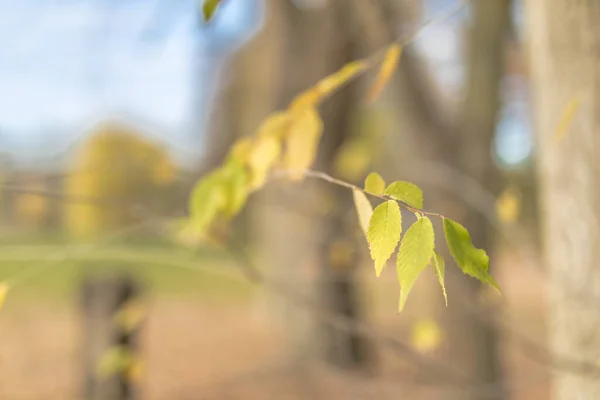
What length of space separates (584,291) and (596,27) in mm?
612

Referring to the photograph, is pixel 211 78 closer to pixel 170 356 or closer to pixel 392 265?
pixel 170 356

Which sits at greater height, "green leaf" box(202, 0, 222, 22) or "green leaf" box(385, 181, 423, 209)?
"green leaf" box(202, 0, 222, 22)

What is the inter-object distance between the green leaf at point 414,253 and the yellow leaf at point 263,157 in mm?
542

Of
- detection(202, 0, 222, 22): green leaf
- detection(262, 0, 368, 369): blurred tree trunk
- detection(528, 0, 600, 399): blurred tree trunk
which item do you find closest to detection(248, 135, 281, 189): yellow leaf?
detection(202, 0, 222, 22): green leaf

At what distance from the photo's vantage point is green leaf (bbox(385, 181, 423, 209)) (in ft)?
2.31

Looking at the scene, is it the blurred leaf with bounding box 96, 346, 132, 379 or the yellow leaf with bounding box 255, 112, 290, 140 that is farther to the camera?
the blurred leaf with bounding box 96, 346, 132, 379

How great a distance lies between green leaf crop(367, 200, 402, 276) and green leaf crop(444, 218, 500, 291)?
0.17ft

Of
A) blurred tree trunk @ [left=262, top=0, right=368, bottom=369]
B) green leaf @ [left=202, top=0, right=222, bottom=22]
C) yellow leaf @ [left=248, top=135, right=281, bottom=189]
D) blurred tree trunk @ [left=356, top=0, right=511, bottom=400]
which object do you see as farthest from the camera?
blurred tree trunk @ [left=262, top=0, right=368, bottom=369]

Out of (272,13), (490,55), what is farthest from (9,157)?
(490,55)

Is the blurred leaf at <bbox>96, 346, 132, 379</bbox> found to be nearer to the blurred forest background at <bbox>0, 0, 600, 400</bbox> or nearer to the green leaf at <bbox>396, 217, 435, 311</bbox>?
the blurred forest background at <bbox>0, 0, 600, 400</bbox>

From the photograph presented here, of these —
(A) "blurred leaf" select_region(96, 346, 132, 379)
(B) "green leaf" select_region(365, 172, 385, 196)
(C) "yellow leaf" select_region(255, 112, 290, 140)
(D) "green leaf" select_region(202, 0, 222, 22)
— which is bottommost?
(A) "blurred leaf" select_region(96, 346, 132, 379)

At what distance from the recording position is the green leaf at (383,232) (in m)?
0.67

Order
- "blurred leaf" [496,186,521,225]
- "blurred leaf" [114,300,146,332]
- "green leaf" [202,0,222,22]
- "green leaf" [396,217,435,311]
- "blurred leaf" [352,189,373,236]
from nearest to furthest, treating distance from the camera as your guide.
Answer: "green leaf" [396,217,435,311] < "blurred leaf" [352,189,373,236] < "green leaf" [202,0,222,22] < "blurred leaf" [496,186,521,225] < "blurred leaf" [114,300,146,332]

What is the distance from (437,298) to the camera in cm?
341
